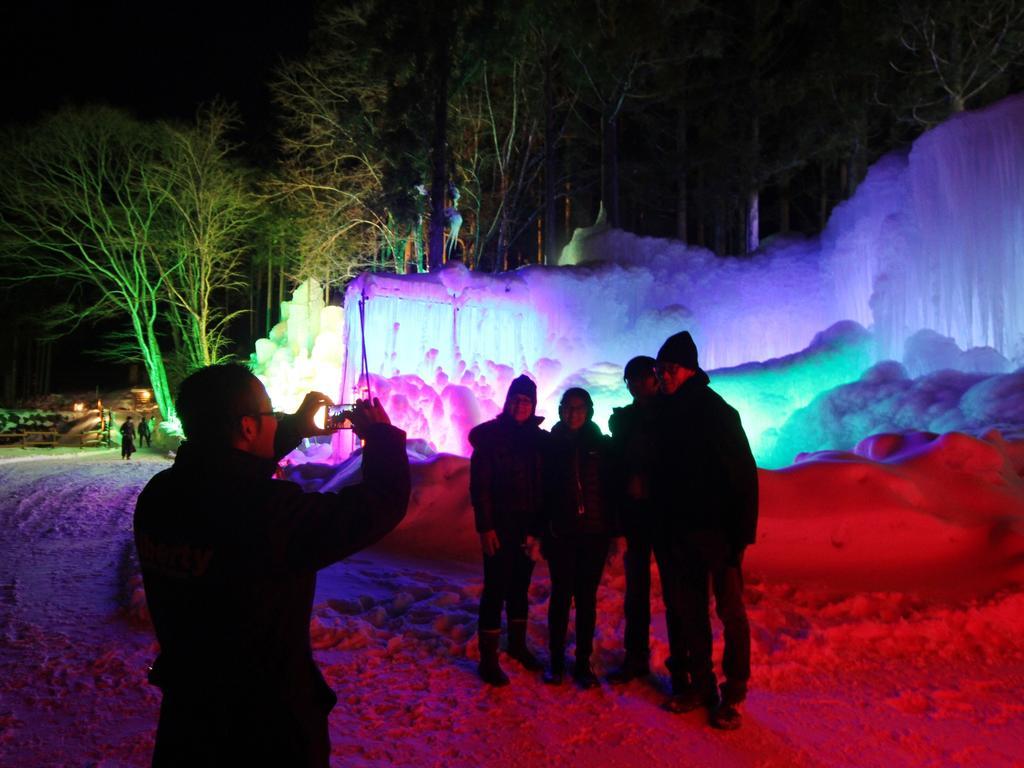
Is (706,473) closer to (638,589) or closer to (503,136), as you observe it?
(638,589)

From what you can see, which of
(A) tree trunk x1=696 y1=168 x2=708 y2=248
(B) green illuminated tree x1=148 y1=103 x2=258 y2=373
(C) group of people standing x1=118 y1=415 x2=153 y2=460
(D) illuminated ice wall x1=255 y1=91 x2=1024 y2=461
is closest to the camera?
(D) illuminated ice wall x1=255 y1=91 x2=1024 y2=461

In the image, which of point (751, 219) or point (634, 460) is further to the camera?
point (751, 219)

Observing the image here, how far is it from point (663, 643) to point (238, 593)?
118 inches

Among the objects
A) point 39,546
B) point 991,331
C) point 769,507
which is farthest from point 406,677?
point 991,331

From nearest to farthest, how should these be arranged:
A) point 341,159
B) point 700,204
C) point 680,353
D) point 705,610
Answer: point 705,610
point 680,353
point 341,159
point 700,204

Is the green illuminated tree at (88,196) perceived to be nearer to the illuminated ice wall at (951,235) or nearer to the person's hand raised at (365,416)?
the illuminated ice wall at (951,235)

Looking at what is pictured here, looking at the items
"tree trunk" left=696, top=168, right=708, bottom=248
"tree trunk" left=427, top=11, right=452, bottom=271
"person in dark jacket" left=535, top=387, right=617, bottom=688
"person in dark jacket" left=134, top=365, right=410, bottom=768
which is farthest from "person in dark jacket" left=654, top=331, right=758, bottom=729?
"tree trunk" left=696, top=168, right=708, bottom=248

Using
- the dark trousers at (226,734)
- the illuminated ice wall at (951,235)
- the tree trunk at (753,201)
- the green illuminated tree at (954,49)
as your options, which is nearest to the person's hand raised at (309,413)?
the dark trousers at (226,734)

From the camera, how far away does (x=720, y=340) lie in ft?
46.1

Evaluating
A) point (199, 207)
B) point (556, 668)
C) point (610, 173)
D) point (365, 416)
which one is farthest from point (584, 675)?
point (199, 207)

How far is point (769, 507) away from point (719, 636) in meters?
1.55

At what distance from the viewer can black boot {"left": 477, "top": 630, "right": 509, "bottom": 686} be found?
11.1ft

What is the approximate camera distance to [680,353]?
334 cm

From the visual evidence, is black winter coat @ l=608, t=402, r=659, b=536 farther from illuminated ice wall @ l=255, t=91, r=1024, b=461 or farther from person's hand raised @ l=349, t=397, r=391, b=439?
illuminated ice wall @ l=255, t=91, r=1024, b=461
